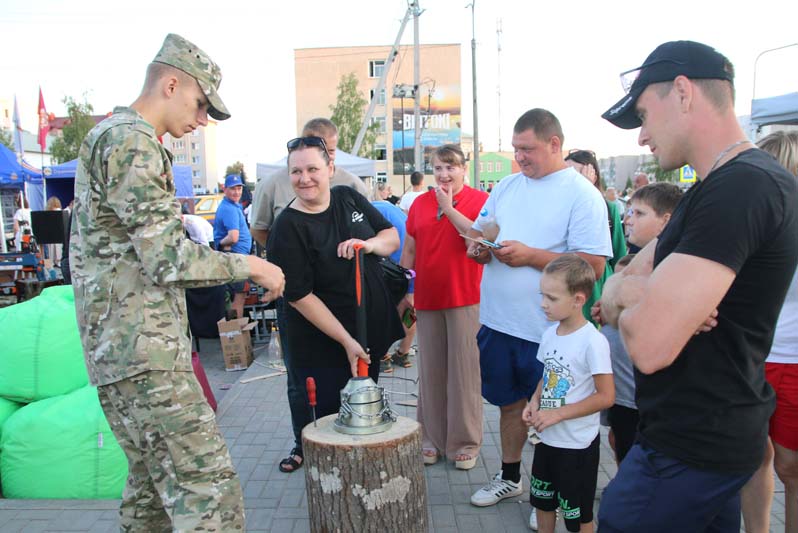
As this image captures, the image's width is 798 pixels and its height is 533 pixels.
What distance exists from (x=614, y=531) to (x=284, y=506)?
7.92 feet

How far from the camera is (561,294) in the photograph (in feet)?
8.87

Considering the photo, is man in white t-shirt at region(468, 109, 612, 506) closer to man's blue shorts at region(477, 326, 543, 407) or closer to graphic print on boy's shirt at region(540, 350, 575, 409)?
man's blue shorts at region(477, 326, 543, 407)

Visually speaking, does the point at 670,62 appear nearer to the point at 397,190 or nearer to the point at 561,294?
the point at 561,294

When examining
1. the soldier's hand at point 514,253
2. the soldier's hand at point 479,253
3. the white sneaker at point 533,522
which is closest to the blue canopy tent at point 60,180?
the soldier's hand at point 479,253

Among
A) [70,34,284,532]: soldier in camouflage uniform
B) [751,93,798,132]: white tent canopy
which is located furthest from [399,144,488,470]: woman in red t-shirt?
[751,93,798,132]: white tent canopy

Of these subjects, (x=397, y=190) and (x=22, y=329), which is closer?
(x=22, y=329)

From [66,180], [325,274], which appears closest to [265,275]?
[325,274]

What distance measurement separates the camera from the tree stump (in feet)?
8.50

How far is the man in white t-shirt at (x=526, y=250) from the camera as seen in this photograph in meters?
3.14

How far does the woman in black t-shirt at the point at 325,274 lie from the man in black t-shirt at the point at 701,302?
1.67 metres

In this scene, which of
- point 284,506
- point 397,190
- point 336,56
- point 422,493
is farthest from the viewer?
point 336,56

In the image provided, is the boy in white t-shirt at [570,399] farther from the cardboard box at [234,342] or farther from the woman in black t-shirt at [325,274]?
the cardboard box at [234,342]

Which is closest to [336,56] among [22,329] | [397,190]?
[397,190]

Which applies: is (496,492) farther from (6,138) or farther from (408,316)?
(6,138)
